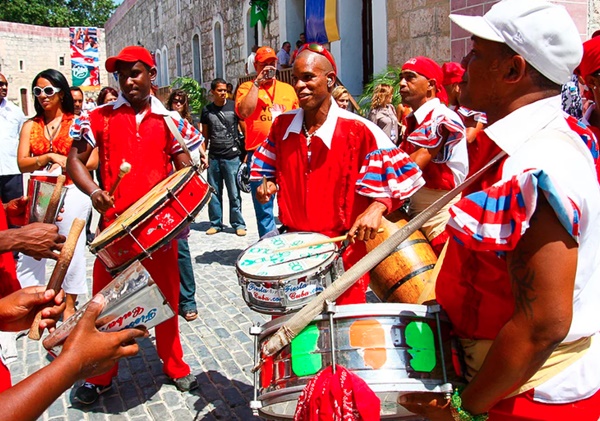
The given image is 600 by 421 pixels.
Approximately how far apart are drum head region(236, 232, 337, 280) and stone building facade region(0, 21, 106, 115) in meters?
48.4

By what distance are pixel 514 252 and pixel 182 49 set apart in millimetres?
25535

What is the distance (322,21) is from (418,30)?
3.31 metres

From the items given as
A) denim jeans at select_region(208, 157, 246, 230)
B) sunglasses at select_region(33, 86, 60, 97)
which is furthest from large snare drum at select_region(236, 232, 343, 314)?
denim jeans at select_region(208, 157, 246, 230)

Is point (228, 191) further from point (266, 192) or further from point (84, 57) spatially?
point (84, 57)

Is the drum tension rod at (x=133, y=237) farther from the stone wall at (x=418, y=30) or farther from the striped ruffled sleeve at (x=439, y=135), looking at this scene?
the stone wall at (x=418, y=30)

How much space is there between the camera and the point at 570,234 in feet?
4.30

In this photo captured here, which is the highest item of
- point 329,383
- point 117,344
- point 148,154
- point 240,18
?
point 240,18

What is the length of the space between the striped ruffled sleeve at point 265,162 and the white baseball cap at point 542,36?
6.36ft

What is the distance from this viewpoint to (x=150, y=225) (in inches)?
122

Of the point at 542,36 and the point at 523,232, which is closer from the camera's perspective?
the point at 523,232

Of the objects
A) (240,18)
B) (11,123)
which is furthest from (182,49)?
(11,123)

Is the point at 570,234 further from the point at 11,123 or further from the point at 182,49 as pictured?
the point at 182,49

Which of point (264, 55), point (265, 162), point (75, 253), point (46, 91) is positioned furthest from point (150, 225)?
point (264, 55)

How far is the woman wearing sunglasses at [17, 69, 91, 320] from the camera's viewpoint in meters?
4.79
